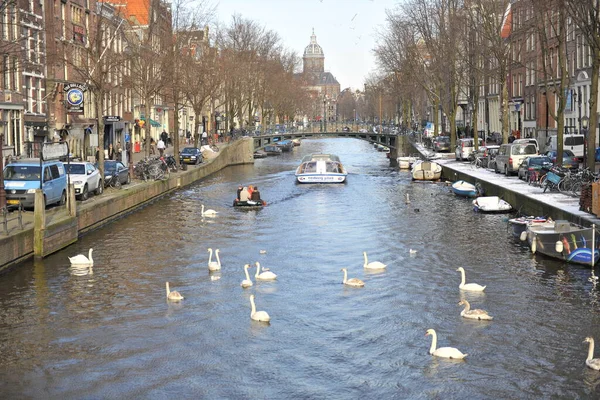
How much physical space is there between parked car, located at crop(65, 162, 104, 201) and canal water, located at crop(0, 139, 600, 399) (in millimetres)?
3541

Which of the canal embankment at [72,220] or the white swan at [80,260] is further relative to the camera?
the white swan at [80,260]

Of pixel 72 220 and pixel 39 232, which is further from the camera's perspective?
pixel 72 220

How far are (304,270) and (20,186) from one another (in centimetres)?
1398

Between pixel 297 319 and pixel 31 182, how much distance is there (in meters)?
18.6

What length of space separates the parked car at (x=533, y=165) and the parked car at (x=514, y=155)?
344 centimetres

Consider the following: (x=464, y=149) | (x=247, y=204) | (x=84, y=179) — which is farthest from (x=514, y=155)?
(x=84, y=179)

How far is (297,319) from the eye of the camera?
24281 millimetres

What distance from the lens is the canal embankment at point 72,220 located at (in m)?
31.0

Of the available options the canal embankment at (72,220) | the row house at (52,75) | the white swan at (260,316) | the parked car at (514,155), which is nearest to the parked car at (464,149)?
the parked car at (514,155)

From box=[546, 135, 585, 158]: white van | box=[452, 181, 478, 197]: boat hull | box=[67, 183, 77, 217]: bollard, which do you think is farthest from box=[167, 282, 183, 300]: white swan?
box=[546, 135, 585, 158]: white van

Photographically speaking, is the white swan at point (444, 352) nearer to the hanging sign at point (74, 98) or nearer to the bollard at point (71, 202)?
the bollard at point (71, 202)

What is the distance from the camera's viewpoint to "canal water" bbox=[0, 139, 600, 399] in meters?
19.3

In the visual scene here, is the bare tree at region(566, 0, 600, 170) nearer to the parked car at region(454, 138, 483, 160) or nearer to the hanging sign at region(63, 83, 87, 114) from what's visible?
the hanging sign at region(63, 83, 87, 114)

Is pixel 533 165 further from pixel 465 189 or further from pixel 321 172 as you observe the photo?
pixel 321 172
